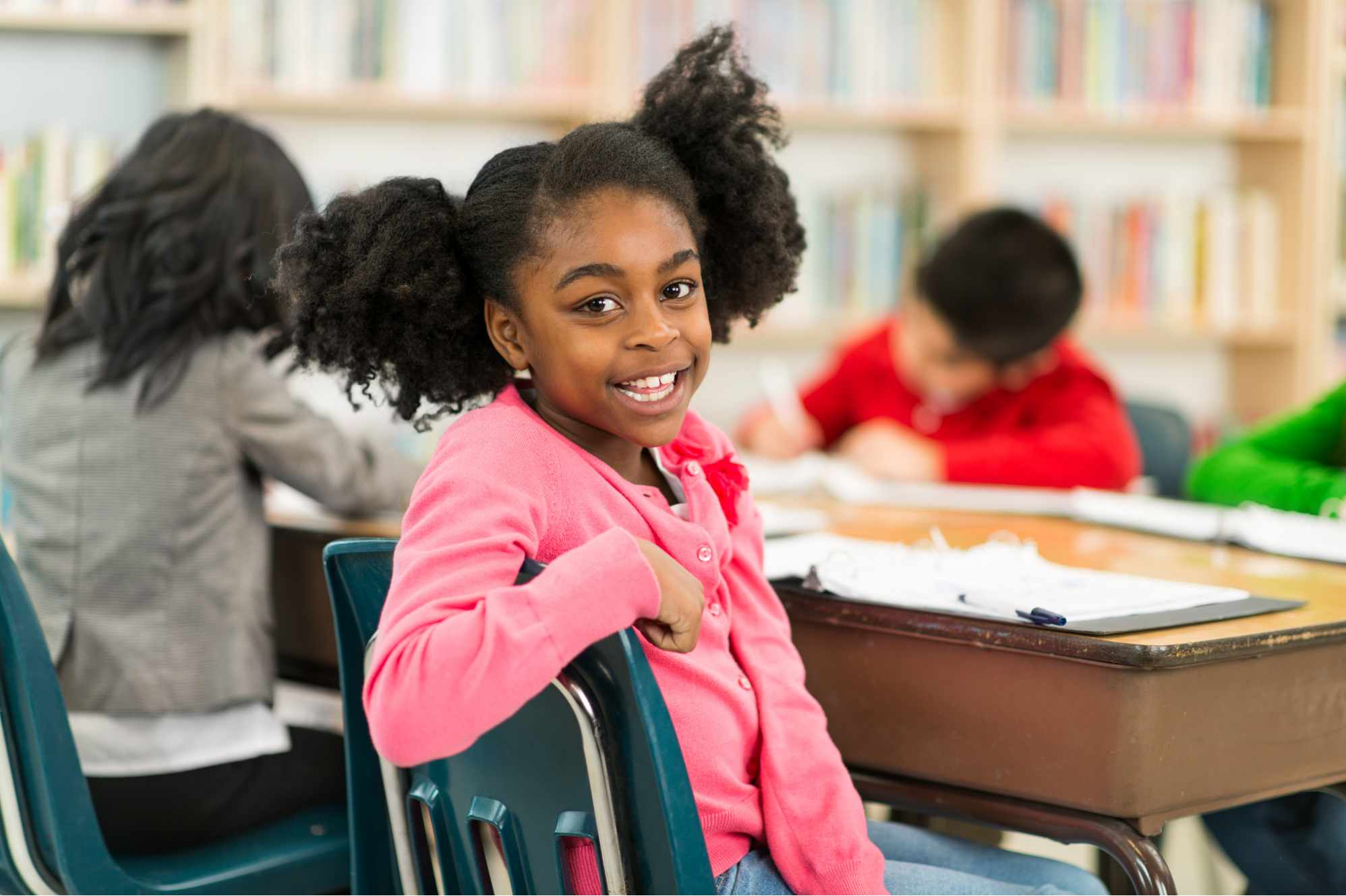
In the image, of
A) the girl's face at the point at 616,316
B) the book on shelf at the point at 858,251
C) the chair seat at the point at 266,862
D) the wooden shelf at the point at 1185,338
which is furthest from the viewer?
the wooden shelf at the point at 1185,338

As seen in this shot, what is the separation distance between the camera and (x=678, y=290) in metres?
0.93

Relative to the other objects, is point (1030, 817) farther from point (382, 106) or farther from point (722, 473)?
point (382, 106)

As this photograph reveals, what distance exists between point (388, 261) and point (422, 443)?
4.76ft

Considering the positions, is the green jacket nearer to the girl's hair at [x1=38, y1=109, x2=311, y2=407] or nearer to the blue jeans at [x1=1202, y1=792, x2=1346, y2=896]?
the blue jeans at [x1=1202, y1=792, x2=1346, y2=896]

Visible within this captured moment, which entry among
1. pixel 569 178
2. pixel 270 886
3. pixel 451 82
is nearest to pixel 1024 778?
pixel 569 178

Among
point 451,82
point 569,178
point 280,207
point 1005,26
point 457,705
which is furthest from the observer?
point 1005,26

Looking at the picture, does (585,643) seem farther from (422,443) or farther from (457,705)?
(422,443)

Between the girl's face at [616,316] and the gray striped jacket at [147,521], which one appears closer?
the girl's face at [616,316]

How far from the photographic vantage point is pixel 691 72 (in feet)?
3.39

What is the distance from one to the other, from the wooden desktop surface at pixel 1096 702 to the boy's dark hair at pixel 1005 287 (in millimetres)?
1015

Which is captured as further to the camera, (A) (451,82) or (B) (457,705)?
(A) (451,82)

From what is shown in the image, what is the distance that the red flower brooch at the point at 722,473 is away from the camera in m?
0.99

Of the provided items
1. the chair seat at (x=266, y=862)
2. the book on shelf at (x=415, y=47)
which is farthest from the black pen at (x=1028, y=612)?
the book on shelf at (x=415, y=47)

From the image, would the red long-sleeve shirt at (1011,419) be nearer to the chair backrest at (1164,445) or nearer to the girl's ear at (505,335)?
the chair backrest at (1164,445)
